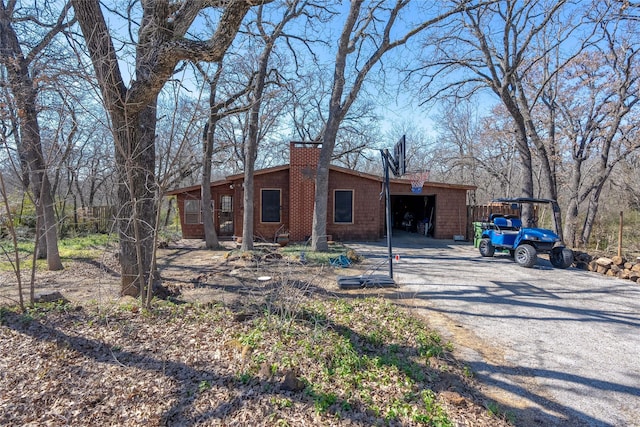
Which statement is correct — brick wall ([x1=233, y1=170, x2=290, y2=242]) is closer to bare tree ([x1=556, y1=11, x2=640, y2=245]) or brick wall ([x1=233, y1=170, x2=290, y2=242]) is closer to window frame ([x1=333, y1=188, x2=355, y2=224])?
window frame ([x1=333, y1=188, x2=355, y2=224])

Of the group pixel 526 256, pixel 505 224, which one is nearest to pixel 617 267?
pixel 526 256

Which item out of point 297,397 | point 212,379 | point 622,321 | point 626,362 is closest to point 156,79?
point 212,379

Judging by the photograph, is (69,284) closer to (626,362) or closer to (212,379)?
(212,379)

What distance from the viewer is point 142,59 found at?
Result: 4.27 meters

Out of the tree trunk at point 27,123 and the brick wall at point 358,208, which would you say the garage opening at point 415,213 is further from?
the tree trunk at point 27,123

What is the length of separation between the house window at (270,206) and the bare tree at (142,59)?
869cm

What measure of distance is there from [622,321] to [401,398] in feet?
13.9

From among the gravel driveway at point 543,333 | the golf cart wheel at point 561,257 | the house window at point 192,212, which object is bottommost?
the gravel driveway at point 543,333

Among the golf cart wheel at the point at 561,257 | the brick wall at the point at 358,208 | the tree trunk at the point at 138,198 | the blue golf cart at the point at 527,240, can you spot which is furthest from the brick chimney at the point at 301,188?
the tree trunk at the point at 138,198

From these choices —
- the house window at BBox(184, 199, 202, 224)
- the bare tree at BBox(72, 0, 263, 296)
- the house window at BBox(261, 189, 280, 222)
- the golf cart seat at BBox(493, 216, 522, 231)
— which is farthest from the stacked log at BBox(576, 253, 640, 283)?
the house window at BBox(184, 199, 202, 224)

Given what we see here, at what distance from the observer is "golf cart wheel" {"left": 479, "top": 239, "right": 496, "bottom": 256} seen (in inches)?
384

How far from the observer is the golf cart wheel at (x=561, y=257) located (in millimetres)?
8188

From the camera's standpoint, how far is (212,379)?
115 inches

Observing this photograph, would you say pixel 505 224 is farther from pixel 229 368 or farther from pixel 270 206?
pixel 229 368
